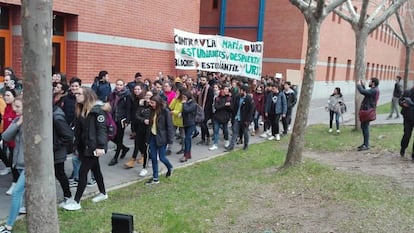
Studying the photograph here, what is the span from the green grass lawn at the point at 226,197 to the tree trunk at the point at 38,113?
67.8 inches

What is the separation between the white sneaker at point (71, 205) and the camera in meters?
5.84

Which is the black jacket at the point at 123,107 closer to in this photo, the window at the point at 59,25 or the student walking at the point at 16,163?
the student walking at the point at 16,163

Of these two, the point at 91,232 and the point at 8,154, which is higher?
the point at 8,154

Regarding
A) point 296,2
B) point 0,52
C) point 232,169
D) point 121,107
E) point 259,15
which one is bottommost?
point 232,169

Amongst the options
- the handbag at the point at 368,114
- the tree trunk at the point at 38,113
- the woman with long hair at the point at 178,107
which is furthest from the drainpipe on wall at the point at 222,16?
the tree trunk at the point at 38,113

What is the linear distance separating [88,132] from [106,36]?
320 inches

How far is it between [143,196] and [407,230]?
12.2ft

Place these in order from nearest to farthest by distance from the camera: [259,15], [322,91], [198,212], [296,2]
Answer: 1. [198,212]
2. [296,2]
3. [259,15]
4. [322,91]

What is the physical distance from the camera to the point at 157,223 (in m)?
5.25

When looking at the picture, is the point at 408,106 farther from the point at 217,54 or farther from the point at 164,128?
the point at 217,54

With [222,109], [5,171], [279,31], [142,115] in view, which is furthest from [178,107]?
[279,31]

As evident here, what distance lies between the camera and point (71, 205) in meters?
5.89

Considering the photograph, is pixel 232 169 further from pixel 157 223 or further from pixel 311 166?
pixel 157 223


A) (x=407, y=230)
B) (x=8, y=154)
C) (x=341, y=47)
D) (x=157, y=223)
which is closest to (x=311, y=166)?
(x=407, y=230)
